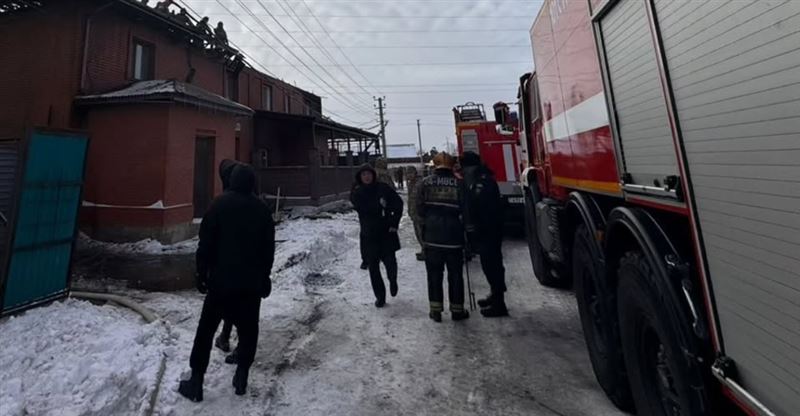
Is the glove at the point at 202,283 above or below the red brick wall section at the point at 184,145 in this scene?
below

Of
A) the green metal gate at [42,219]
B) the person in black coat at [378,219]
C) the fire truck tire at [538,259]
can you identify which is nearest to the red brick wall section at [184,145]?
the green metal gate at [42,219]

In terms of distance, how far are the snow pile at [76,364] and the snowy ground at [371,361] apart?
18 millimetres

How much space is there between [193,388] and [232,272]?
36.2 inches

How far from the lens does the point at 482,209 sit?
475 centimetres

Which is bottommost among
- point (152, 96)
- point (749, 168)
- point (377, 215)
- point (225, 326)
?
point (225, 326)

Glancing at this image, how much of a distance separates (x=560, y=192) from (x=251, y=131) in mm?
17374

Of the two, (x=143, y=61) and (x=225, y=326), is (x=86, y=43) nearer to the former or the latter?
(x=143, y=61)

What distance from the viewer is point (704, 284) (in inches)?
60.5

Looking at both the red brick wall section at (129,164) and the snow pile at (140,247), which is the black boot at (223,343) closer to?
the snow pile at (140,247)

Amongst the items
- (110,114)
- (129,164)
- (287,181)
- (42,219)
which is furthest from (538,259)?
(287,181)

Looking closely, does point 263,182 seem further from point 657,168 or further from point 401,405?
point 657,168

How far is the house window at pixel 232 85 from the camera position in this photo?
59.2 ft

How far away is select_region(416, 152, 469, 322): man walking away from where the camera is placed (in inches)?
181

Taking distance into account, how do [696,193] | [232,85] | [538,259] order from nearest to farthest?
[696,193], [538,259], [232,85]
